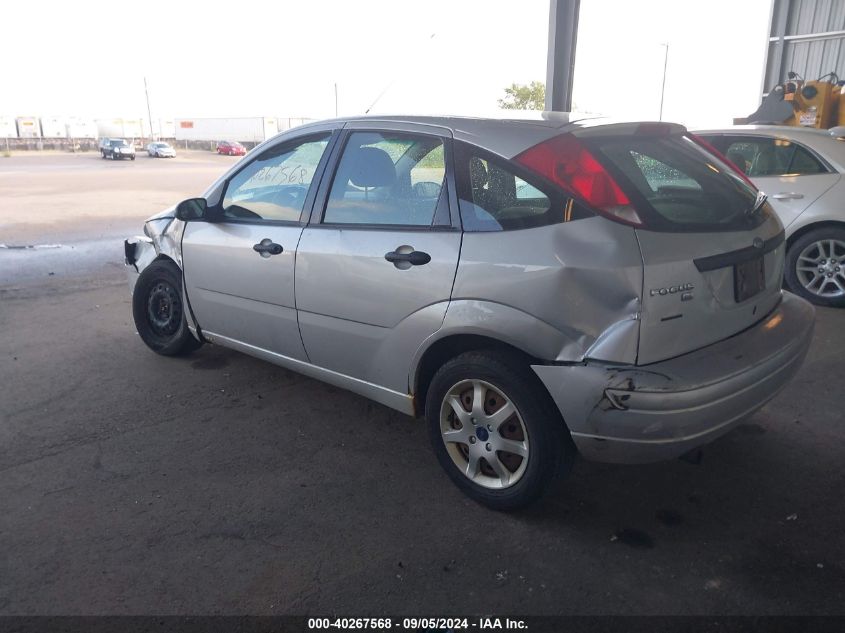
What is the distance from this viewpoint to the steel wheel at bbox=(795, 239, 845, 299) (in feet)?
20.8

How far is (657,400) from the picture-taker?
258 centimetres

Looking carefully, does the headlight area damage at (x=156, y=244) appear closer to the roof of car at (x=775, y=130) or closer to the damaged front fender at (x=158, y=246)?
the damaged front fender at (x=158, y=246)

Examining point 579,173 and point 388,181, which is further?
point 388,181

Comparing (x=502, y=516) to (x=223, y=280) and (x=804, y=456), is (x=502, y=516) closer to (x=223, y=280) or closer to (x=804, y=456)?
(x=804, y=456)

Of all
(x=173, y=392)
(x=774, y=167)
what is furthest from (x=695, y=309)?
(x=774, y=167)

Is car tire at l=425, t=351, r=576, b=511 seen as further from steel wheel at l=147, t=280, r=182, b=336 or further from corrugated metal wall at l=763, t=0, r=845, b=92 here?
corrugated metal wall at l=763, t=0, r=845, b=92

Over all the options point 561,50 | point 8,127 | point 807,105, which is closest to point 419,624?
point 561,50

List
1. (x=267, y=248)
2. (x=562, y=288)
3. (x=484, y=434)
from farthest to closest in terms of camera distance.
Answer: (x=267, y=248) < (x=484, y=434) < (x=562, y=288)

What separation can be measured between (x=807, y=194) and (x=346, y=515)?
5.56 meters

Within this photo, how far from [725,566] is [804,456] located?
122cm

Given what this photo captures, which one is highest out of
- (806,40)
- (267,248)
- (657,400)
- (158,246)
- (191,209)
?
(806,40)

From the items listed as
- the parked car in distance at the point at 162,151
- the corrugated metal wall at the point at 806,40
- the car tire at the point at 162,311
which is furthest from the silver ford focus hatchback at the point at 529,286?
the parked car in distance at the point at 162,151

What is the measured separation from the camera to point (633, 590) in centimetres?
260

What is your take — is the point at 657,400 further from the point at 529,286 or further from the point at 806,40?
the point at 806,40
